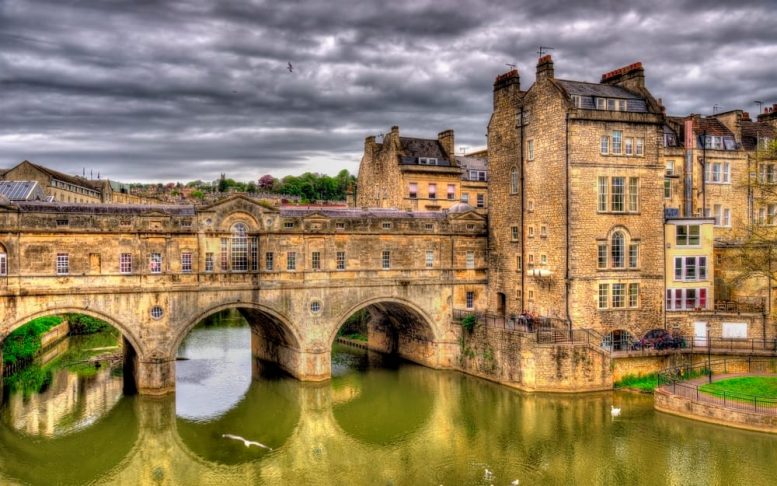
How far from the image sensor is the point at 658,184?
3944 centimetres

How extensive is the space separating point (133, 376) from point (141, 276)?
23.8 feet

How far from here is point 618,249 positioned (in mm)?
38875

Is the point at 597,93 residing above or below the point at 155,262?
above

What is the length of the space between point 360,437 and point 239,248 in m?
13.1

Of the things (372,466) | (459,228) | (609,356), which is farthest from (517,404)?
(459,228)

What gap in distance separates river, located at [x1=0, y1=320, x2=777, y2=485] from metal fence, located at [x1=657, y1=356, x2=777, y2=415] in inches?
56.0

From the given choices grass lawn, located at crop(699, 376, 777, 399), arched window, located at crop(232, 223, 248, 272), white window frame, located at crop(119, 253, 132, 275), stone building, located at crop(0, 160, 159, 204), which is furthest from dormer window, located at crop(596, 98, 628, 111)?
stone building, located at crop(0, 160, 159, 204)

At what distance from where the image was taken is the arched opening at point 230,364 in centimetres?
3675

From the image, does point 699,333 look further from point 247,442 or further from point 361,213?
point 247,442

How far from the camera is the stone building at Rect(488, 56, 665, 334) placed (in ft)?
124

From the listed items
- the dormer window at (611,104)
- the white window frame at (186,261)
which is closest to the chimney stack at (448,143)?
the dormer window at (611,104)

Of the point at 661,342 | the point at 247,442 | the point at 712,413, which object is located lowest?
the point at 247,442

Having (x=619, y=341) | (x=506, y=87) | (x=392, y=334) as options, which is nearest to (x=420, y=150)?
(x=506, y=87)

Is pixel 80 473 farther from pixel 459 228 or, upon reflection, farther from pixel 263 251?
pixel 459 228
